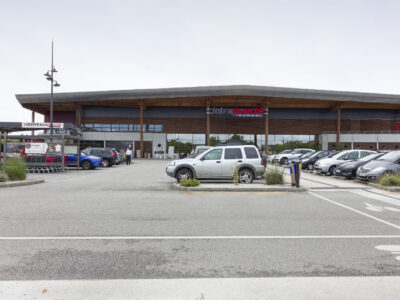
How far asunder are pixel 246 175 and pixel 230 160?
984 mm

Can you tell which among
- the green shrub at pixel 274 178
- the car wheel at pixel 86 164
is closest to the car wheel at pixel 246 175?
the green shrub at pixel 274 178

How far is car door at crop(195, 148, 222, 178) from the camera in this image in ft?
40.3

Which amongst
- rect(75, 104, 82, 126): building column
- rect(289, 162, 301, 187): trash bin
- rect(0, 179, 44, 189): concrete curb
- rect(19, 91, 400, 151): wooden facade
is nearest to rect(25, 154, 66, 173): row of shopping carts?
rect(0, 179, 44, 189): concrete curb

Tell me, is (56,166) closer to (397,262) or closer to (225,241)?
(225,241)

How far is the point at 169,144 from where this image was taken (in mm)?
45312

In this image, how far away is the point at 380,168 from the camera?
Result: 12.6 m

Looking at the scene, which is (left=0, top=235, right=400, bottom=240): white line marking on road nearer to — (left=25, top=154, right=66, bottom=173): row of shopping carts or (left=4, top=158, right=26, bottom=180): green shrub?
(left=4, top=158, right=26, bottom=180): green shrub

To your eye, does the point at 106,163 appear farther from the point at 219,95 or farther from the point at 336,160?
the point at 219,95

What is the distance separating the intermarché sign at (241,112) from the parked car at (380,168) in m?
30.1

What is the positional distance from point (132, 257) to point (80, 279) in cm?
83

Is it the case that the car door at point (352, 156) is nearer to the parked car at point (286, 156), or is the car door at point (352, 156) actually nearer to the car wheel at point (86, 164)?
the parked car at point (286, 156)

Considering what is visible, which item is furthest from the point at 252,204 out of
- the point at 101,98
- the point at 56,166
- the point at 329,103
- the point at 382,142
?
the point at 382,142

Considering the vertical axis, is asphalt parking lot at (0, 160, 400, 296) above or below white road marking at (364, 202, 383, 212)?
above

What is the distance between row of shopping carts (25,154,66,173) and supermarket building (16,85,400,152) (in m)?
22.1
